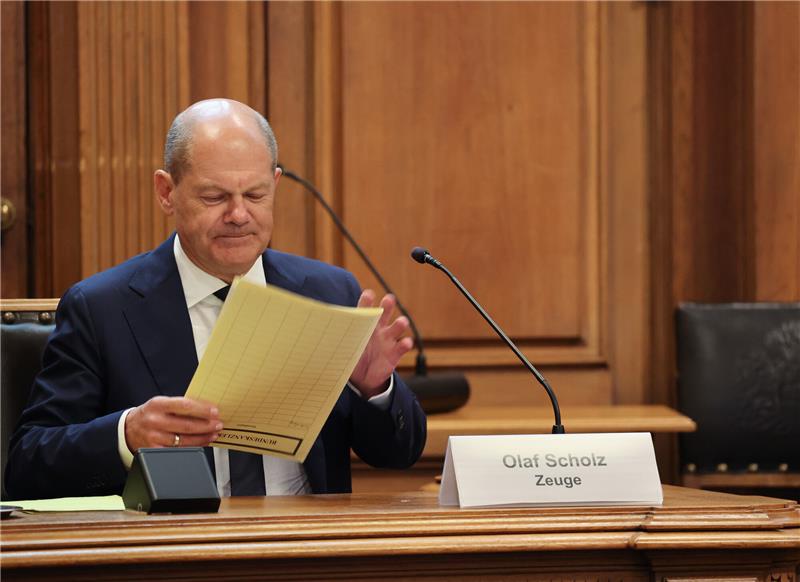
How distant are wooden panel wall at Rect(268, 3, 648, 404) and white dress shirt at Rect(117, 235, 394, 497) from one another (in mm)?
1247

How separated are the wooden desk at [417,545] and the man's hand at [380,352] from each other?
0.37m

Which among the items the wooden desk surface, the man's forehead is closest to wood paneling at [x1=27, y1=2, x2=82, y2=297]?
the wooden desk surface

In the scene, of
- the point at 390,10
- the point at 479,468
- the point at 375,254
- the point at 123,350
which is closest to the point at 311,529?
the point at 479,468

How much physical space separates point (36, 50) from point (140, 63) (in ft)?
1.09

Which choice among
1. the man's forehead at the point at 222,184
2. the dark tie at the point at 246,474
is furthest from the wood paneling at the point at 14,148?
the dark tie at the point at 246,474

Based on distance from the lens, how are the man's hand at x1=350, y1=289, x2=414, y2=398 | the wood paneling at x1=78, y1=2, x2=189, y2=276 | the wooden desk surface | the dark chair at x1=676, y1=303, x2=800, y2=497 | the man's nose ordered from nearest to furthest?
the man's hand at x1=350, y1=289, x2=414, y2=398
the man's nose
the wooden desk surface
the dark chair at x1=676, y1=303, x2=800, y2=497
the wood paneling at x1=78, y1=2, x2=189, y2=276

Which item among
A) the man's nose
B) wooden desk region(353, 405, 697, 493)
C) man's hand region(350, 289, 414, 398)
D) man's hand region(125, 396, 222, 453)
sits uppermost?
the man's nose

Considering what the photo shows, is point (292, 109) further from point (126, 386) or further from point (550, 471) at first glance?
point (550, 471)

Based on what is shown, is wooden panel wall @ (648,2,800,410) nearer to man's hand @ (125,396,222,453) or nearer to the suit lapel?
the suit lapel

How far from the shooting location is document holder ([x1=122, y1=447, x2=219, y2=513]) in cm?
141

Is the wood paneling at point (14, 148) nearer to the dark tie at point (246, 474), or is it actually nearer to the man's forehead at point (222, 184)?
the man's forehead at point (222, 184)

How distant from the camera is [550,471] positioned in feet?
4.73

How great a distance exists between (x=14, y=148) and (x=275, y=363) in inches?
81.6

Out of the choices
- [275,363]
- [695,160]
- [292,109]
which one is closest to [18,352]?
[275,363]
